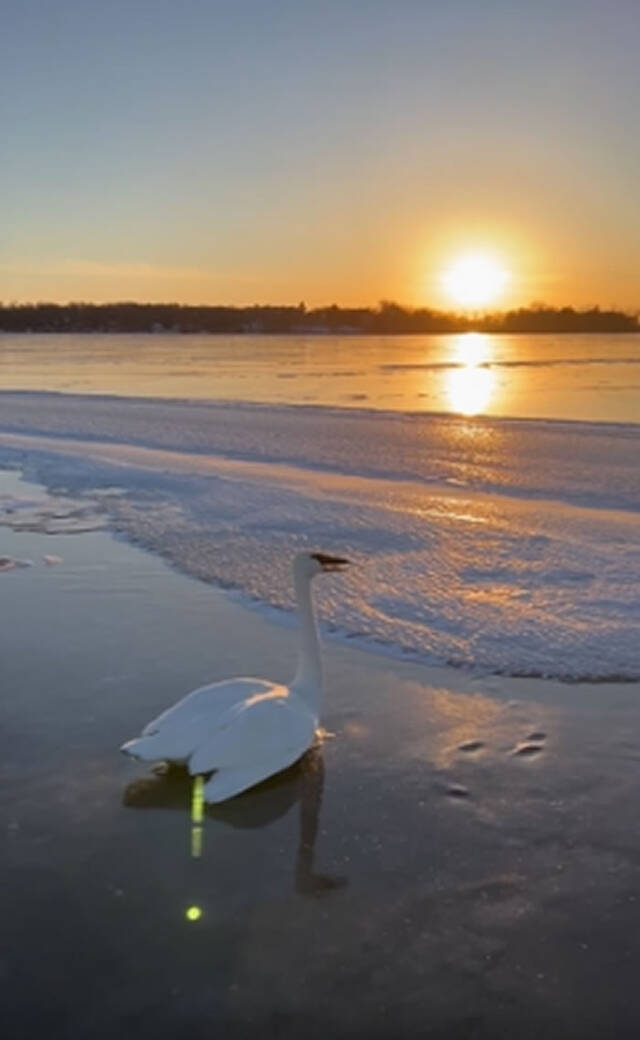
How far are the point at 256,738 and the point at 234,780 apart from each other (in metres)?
0.21

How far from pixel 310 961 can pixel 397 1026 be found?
36cm

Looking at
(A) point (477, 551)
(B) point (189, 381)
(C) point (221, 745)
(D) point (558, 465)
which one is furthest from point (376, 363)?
(C) point (221, 745)

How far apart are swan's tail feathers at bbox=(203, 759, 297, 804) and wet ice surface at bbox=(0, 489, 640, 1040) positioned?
11 centimetres

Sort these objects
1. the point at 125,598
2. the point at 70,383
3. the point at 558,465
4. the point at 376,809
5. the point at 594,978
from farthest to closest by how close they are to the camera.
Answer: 1. the point at 70,383
2. the point at 558,465
3. the point at 125,598
4. the point at 376,809
5. the point at 594,978

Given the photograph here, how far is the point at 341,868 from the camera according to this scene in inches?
139

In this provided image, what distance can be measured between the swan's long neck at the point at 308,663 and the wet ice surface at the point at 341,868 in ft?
0.85

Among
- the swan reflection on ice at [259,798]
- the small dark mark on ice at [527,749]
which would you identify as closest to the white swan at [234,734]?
the swan reflection on ice at [259,798]

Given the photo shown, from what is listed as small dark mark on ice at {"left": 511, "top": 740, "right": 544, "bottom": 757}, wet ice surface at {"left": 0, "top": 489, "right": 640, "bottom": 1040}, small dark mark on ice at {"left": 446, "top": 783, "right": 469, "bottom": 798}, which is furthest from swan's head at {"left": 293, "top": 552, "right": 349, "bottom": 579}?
small dark mark on ice at {"left": 446, "top": 783, "right": 469, "bottom": 798}

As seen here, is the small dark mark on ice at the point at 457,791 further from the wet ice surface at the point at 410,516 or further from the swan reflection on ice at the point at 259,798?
the wet ice surface at the point at 410,516

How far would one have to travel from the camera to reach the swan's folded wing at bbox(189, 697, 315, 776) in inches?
158

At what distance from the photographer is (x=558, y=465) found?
43.2ft

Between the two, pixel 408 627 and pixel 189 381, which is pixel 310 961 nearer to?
pixel 408 627

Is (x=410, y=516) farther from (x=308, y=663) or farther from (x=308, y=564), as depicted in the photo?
(x=308, y=663)

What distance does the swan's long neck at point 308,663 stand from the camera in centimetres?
457
